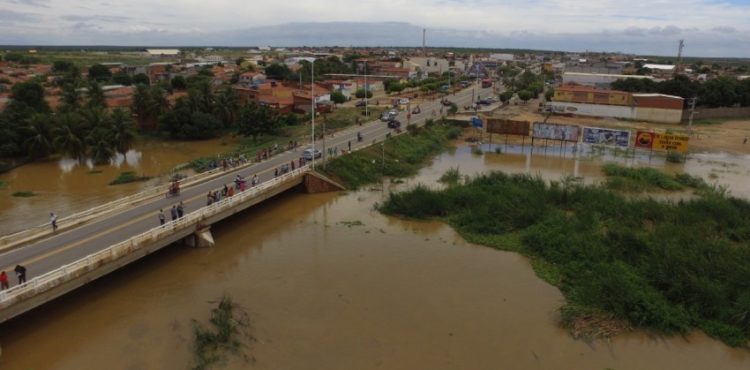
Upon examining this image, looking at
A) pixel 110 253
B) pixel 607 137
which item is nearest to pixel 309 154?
pixel 110 253

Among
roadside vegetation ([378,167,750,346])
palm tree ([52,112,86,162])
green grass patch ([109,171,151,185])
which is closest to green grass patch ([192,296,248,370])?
roadside vegetation ([378,167,750,346])

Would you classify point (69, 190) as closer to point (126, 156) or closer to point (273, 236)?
point (126, 156)

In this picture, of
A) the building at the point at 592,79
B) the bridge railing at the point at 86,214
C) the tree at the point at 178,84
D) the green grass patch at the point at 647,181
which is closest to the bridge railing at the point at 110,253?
the bridge railing at the point at 86,214

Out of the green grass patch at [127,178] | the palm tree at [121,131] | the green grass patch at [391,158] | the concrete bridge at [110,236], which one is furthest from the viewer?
the palm tree at [121,131]

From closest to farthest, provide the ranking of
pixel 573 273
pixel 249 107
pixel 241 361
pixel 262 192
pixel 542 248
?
pixel 241 361, pixel 573 273, pixel 542 248, pixel 262 192, pixel 249 107

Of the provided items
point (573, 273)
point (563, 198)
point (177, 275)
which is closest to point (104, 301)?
point (177, 275)

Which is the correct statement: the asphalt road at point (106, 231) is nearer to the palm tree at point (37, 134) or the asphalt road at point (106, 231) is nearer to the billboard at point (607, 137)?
the palm tree at point (37, 134)
